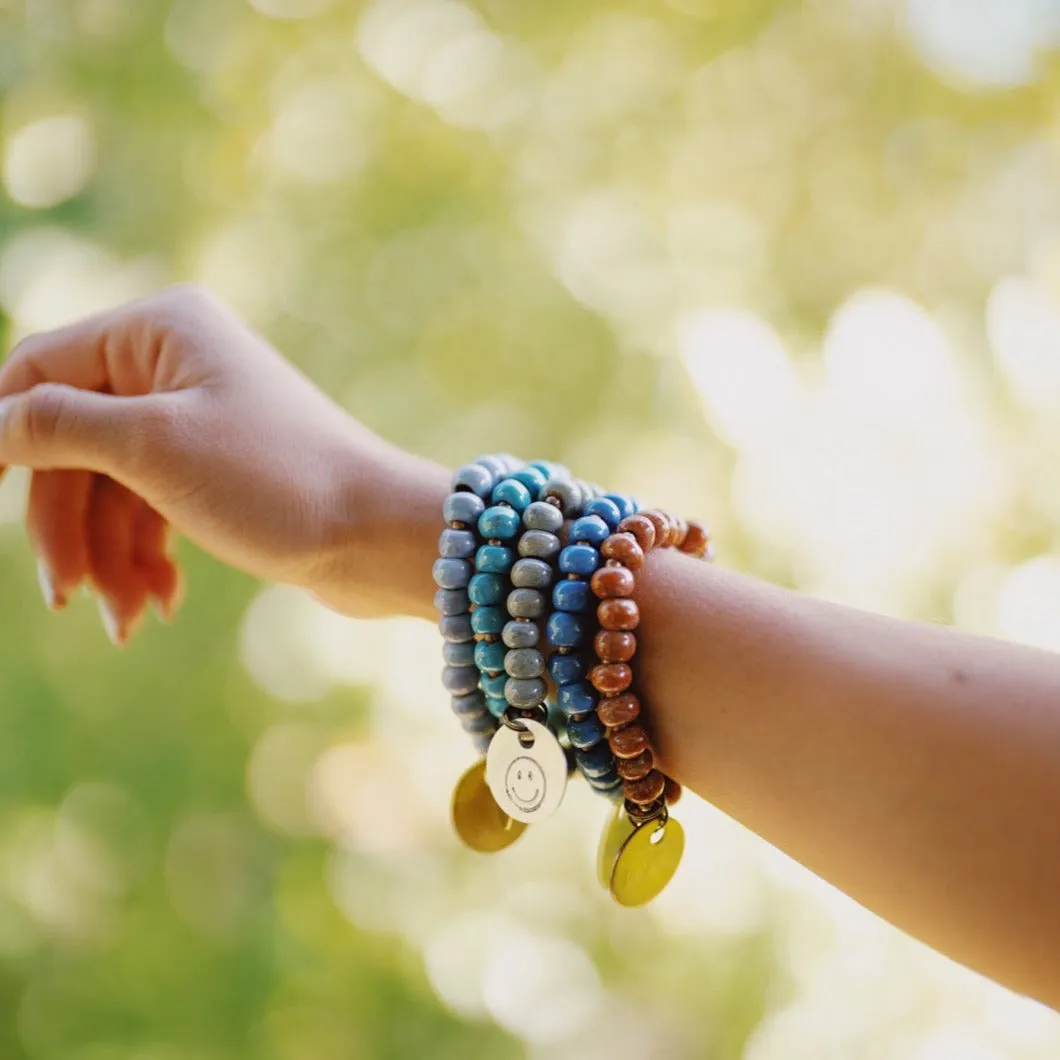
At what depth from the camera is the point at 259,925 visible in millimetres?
1324

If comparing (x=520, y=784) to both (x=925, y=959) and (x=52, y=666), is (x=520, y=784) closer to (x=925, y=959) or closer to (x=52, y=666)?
(x=925, y=959)

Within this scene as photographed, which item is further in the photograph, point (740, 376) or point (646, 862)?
point (740, 376)

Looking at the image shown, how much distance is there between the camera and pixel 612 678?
63 cm

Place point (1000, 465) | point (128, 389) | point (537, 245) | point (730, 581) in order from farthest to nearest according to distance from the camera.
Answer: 1. point (537, 245)
2. point (1000, 465)
3. point (128, 389)
4. point (730, 581)

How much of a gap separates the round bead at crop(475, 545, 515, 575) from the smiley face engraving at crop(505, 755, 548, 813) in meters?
0.12

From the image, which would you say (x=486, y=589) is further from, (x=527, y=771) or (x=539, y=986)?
(x=539, y=986)

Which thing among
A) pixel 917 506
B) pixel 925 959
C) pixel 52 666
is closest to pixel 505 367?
pixel 917 506

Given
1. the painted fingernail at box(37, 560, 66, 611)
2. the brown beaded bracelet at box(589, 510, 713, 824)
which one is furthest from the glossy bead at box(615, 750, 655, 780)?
the painted fingernail at box(37, 560, 66, 611)

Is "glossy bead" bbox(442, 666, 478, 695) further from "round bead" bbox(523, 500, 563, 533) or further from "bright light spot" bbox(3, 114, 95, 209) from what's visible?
"bright light spot" bbox(3, 114, 95, 209)

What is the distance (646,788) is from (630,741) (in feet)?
0.13

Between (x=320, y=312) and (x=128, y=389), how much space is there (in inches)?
19.3

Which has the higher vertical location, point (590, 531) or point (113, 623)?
point (590, 531)

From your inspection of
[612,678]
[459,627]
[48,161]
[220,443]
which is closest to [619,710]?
[612,678]

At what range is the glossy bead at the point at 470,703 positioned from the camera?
707 millimetres
